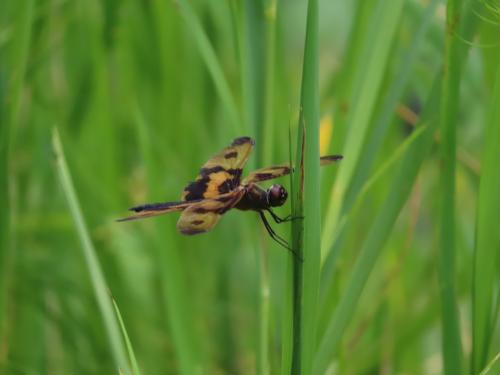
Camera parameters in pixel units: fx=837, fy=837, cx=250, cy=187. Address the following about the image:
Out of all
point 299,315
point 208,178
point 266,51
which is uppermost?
point 266,51

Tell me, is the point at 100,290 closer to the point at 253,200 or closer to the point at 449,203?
the point at 253,200

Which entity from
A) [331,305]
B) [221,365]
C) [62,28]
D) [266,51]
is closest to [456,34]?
[266,51]

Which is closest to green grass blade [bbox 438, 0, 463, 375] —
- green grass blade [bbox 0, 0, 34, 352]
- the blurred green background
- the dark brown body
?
the blurred green background

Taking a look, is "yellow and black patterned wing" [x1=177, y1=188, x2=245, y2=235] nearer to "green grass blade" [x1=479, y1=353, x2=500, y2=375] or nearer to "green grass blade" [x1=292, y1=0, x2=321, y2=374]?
"green grass blade" [x1=292, y1=0, x2=321, y2=374]

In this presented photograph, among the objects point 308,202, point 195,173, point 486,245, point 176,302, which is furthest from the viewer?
point 195,173

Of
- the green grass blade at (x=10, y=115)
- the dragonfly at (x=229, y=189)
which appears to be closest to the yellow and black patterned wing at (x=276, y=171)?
the dragonfly at (x=229, y=189)

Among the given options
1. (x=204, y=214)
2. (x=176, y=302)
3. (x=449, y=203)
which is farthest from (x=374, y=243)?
(x=176, y=302)

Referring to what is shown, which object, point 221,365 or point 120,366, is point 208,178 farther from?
point 221,365
